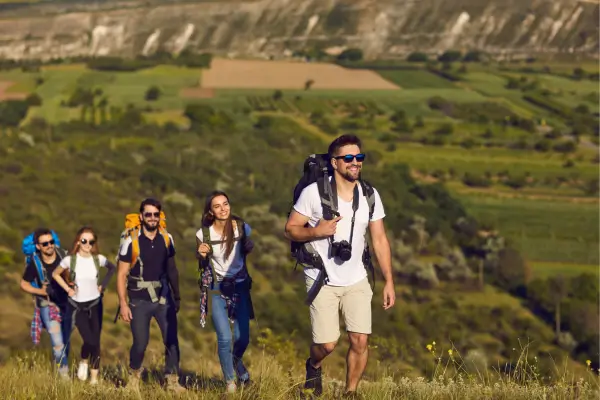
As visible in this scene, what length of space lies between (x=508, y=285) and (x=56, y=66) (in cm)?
6862

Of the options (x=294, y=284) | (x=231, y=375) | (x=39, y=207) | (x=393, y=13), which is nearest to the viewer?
(x=231, y=375)

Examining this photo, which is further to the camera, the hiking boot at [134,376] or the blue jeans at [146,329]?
the blue jeans at [146,329]

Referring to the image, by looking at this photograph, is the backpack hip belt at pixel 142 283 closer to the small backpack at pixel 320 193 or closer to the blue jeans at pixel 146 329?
the blue jeans at pixel 146 329

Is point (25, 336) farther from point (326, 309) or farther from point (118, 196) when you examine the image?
point (118, 196)

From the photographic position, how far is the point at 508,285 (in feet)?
213

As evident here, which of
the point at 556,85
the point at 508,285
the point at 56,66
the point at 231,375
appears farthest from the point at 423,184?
the point at 231,375

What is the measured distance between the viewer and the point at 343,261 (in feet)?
20.5

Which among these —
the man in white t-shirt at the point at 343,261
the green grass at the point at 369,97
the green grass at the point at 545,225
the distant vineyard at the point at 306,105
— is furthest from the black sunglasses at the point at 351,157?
the distant vineyard at the point at 306,105

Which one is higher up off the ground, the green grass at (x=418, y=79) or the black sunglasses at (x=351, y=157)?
the green grass at (x=418, y=79)

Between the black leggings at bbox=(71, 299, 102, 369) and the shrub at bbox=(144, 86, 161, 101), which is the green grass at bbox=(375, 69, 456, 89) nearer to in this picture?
the shrub at bbox=(144, 86, 161, 101)

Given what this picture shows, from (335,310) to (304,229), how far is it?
56 centimetres

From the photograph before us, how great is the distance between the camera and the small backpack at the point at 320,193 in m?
6.17

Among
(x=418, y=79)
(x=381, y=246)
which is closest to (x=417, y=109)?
(x=418, y=79)

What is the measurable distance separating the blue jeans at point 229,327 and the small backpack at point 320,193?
1002 millimetres
